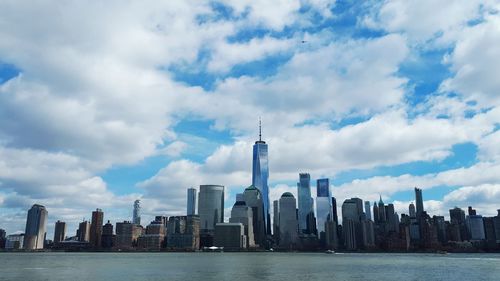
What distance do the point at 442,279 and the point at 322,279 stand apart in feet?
114

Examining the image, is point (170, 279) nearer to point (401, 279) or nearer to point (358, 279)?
point (358, 279)

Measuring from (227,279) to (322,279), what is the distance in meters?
25.1

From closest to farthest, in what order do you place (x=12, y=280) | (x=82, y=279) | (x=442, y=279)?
(x=12, y=280)
(x=82, y=279)
(x=442, y=279)

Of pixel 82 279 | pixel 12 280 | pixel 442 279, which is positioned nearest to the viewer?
pixel 12 280

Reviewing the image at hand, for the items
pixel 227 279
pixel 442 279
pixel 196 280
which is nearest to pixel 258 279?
pixel 227 279

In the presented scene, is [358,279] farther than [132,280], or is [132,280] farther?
[358,279]

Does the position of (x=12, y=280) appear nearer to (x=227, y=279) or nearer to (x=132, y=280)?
(x=132, y=280)

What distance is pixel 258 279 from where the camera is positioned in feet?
382

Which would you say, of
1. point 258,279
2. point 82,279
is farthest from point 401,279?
point 82,279

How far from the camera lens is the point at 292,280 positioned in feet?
381

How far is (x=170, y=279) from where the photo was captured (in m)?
116

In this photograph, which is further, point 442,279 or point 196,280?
point 442,279

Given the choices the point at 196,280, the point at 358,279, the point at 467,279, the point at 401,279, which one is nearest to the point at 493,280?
the point at 467,279

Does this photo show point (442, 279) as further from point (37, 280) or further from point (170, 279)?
point (37, 280)
